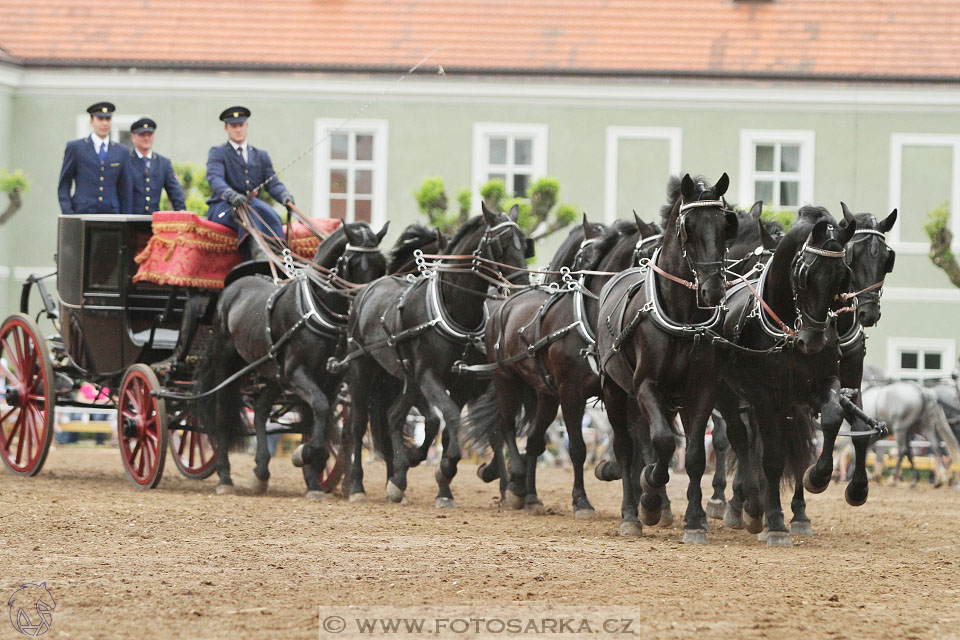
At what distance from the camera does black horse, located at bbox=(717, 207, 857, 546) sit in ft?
28.5

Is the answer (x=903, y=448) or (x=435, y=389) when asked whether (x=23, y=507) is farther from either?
(x=903, y=448)

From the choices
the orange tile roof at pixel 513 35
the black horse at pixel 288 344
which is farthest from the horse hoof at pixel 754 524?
the orange tile roof at pixel 513 35

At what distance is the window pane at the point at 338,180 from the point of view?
1035 inches

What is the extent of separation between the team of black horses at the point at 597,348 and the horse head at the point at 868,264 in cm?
2

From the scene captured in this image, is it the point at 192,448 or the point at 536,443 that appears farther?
the point at 192,448

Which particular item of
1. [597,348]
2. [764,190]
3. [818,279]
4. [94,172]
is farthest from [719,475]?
[764,190]

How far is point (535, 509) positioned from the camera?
452 inches

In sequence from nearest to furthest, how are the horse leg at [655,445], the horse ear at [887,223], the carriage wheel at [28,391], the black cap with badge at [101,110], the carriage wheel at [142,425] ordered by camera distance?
the horse leg at [655,445], the horse ear at [887,223], the carriage wheel at [142,425], the carriage wheel at [28,391], the black cap with badge at [101,110]

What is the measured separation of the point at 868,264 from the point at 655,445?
6.79 ft

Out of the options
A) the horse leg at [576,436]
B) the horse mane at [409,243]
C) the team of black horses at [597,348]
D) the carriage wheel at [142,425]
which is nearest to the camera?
the team of black horses at [597,348]

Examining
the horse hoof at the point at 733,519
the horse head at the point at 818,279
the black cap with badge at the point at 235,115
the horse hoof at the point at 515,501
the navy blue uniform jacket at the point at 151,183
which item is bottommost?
the horse hoof at the point at 515,501

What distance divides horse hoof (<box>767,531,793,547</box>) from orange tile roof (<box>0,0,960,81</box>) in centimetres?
1731

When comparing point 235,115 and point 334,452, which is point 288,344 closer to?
point 334,452

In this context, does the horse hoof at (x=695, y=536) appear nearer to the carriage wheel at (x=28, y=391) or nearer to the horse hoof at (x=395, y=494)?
the horse hoof at (x=395, y=494)
